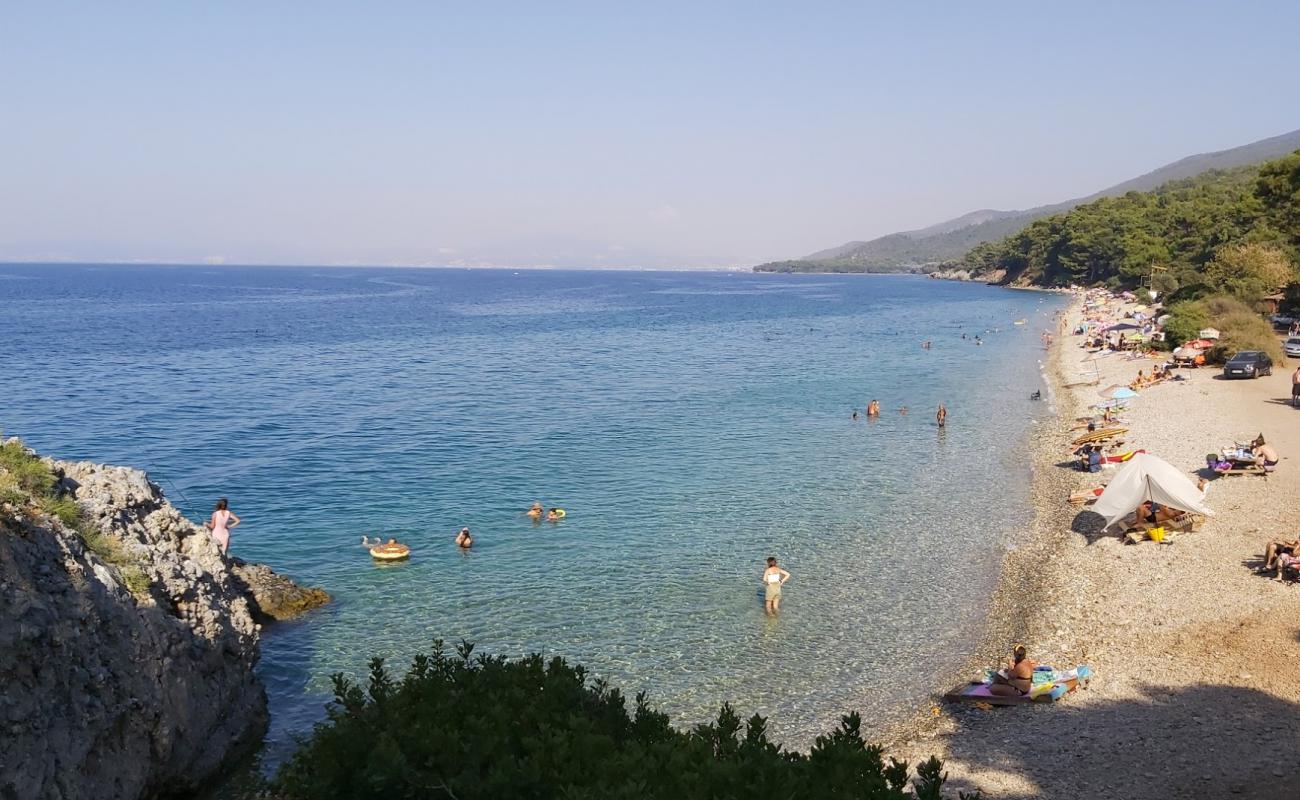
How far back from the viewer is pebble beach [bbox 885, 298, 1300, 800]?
11.7 metres

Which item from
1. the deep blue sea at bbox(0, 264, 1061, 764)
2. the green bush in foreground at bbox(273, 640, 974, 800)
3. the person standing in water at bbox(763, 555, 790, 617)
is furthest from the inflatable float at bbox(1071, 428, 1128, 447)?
the green bush in foreground at bbox(273, 640, 974, 800)

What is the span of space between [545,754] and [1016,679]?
1165 centimetres

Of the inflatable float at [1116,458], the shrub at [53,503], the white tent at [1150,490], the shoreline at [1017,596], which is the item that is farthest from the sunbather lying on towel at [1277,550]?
the shrub at [53,503]

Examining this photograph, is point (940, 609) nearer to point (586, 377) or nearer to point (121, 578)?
point (121, 578)

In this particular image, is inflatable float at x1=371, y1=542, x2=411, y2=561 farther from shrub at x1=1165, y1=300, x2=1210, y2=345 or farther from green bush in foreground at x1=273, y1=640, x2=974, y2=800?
shrub at x1=1165, y1=300, x2=1210, y2=345

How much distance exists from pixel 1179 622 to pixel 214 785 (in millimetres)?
18216

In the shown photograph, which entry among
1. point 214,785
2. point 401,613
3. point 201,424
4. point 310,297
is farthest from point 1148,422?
point 310,297

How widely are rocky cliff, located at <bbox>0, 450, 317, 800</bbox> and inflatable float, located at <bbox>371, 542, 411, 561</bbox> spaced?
6537 mm

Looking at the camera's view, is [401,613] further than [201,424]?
No

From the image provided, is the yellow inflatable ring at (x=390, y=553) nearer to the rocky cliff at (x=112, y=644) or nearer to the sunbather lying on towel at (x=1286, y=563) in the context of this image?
the rocky cliff at (x=112, y=644)

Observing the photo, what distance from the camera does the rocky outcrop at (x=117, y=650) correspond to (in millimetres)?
8977

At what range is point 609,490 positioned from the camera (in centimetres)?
2909

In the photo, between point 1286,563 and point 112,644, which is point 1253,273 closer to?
point 1286,563

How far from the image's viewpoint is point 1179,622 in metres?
16.8
